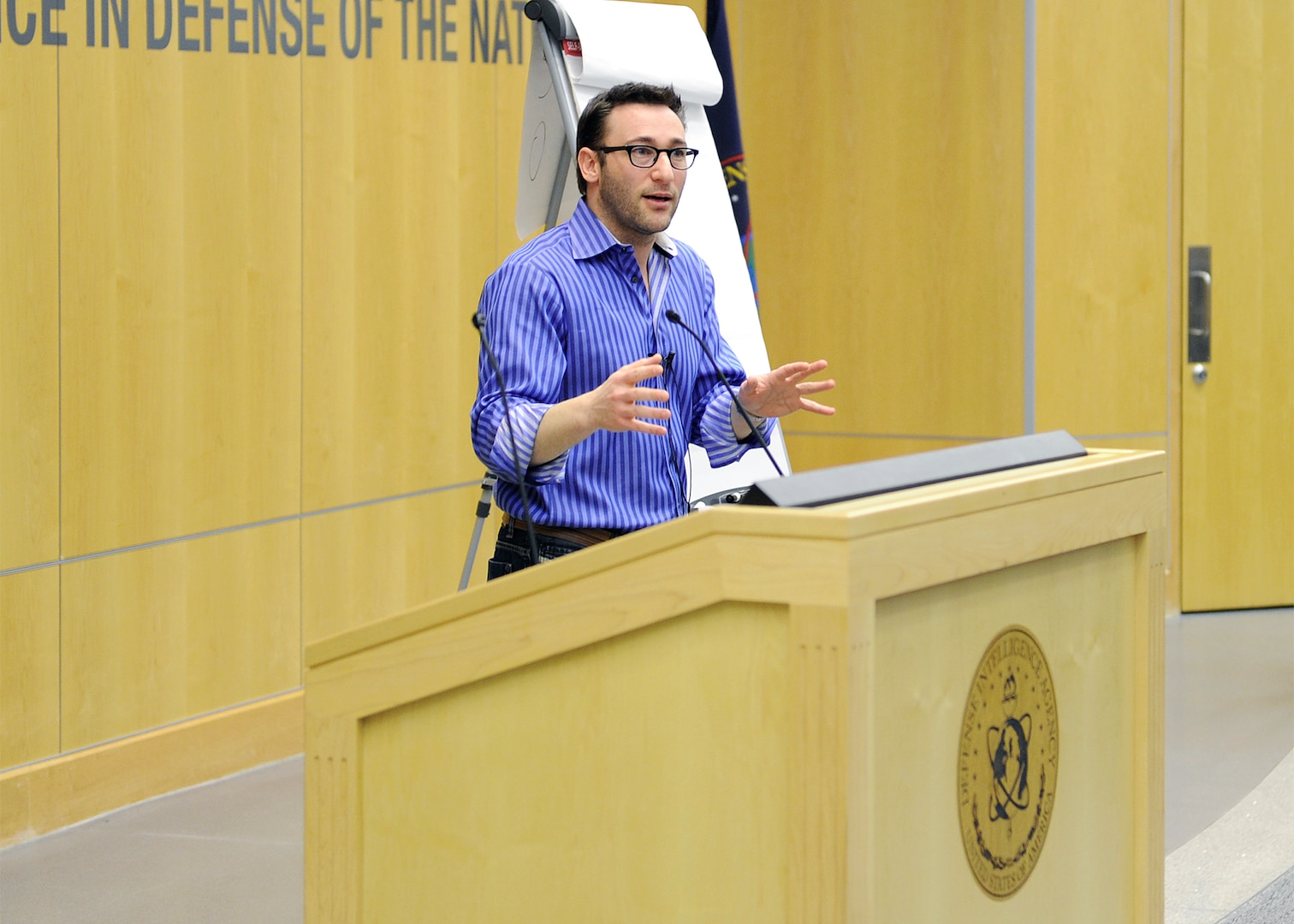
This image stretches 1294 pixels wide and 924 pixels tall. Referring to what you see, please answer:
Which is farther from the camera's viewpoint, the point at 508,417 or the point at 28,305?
the point at 28,305

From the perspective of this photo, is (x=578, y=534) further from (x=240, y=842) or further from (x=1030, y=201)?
(x=1030, y=201)

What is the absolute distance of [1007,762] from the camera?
1.60m

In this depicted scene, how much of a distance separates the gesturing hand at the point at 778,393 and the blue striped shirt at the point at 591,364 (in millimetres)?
153

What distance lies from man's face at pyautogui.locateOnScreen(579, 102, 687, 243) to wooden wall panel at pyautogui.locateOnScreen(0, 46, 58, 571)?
159 cm

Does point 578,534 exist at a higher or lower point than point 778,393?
lower

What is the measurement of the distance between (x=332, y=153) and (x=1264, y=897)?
2.84m

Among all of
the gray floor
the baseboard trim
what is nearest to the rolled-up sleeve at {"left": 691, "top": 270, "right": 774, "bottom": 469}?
the gray floor

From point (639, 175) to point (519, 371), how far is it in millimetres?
354

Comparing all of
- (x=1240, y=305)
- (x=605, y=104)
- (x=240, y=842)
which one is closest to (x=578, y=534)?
(x=605, y=104)

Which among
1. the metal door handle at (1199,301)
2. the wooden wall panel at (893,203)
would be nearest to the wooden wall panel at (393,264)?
the wooden wall panel at (893,203)

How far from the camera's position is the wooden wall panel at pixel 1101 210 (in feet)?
18.0

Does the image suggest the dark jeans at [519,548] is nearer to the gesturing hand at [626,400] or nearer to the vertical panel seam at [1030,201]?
the gesturing hand at [626,400]

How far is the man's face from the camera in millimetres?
2246

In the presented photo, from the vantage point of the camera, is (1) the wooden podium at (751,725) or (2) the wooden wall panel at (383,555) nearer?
(1) the wooden podium at (751,725)
